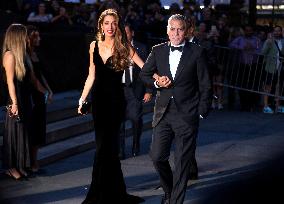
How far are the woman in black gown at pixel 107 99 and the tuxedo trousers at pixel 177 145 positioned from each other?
2.09 ft

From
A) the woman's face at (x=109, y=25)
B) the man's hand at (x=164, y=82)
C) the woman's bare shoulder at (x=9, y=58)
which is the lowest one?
the woman's bare shoulder at (x=9, y=58)

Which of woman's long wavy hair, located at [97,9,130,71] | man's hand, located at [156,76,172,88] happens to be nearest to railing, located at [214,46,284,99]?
woman's long wavy hair, located at [97,9,130,71]

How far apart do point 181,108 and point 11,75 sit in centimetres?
252

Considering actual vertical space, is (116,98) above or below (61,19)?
above

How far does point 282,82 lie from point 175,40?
9540 mm

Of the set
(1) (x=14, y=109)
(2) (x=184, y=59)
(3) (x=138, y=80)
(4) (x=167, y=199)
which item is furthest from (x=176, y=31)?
(3) (x=138, y=80)

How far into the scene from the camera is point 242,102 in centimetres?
1547

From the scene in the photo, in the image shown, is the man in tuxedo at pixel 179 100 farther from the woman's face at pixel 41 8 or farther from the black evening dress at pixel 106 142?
the woman's face at pixel 41 8

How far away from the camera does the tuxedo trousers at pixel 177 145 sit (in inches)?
239

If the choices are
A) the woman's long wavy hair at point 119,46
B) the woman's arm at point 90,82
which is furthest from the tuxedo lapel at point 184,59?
the woman's arm at point 90,82

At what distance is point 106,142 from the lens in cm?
672

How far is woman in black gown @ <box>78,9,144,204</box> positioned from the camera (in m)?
6.62

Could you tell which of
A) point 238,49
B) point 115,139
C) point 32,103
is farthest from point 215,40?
point 115,139

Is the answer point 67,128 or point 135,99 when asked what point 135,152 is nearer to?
point 135,99
